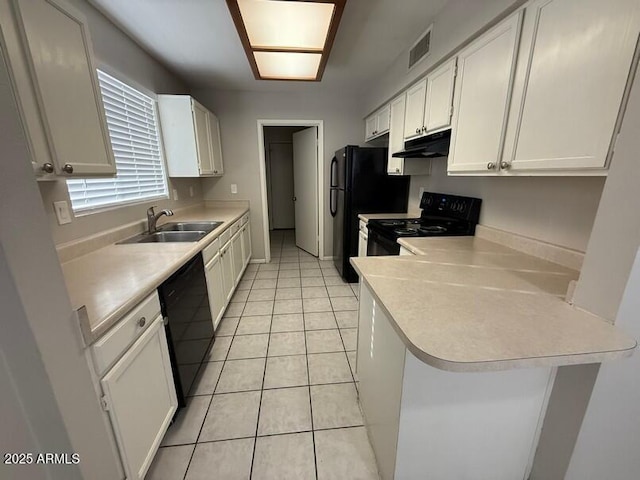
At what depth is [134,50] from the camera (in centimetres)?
222

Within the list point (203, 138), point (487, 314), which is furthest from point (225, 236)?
point (487, 314)

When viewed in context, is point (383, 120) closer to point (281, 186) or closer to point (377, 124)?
point (377, 124)

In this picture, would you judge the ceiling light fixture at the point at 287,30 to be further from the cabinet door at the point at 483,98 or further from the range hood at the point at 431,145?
the range hood at the point at 431,145

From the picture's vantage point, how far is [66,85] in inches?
43.9

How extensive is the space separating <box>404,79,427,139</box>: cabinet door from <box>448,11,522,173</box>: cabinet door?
453 millimetres

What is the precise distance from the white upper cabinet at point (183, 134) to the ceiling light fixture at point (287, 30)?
2.85 ft

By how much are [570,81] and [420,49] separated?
1.48m

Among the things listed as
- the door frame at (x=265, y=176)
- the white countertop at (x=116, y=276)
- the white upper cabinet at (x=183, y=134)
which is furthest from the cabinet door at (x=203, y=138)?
the white countertop at (x=116, y=276)

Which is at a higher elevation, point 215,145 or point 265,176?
point 215,145

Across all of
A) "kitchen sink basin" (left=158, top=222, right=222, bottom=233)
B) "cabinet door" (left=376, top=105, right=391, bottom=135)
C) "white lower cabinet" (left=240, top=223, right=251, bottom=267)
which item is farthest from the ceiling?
"white lower cabinet" (left=240, top=223, right=251, bottom=267)

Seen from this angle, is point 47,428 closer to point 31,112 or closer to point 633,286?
point 31,112

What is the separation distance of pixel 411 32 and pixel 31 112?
97.2 inches

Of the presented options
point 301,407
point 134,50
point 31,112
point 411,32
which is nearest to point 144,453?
point 301,407

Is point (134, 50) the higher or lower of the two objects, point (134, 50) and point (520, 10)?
the higher
